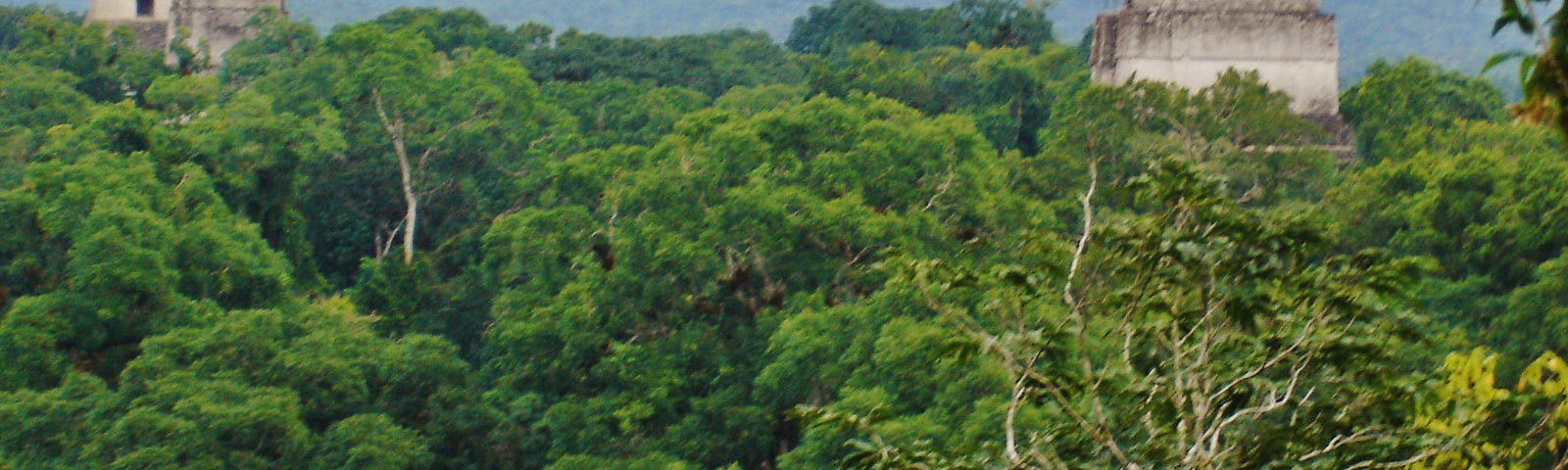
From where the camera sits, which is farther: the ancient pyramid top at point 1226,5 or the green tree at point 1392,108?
the ancient pyramid top at point 1226,5

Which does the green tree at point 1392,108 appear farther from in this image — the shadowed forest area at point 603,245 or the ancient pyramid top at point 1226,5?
the ancient pyramid top at point 1226,5

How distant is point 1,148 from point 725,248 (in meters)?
9.98

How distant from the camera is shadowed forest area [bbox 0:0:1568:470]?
84.2 ft

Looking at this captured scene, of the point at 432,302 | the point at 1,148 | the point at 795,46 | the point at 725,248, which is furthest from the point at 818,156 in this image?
the point at 795,46

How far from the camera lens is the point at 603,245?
3067 cm

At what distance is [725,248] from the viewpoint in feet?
92.7

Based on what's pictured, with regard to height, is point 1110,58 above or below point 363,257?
above

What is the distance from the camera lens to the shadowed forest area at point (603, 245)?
25.7m

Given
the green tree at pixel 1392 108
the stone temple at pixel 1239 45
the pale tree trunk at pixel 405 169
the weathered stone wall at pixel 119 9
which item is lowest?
the pale tree trunk at pixel 405 169

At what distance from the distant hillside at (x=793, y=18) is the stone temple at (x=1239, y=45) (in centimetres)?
5569

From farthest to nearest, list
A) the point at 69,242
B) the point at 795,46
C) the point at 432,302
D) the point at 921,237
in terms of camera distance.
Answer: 1. the point at 795,46
2. the point at 432,302
3. the point at 69,242
4. the point at 921,237

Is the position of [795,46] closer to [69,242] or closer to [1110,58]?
[1110,58]

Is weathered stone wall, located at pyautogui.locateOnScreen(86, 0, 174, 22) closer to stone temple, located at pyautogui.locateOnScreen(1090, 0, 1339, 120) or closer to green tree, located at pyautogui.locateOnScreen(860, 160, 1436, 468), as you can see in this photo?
stone temple, located at pyautogui.locateOnScreen(1090, 0, 1339, 120)

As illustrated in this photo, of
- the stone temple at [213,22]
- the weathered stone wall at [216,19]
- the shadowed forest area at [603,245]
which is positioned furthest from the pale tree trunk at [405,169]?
the weathered stone wall at [216,19]
